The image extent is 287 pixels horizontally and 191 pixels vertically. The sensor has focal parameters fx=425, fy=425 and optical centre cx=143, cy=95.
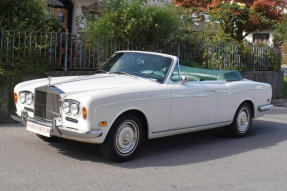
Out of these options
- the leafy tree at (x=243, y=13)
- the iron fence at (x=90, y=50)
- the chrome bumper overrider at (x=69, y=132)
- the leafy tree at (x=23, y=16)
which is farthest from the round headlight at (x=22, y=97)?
the leafy tree at (x=243, y=13)

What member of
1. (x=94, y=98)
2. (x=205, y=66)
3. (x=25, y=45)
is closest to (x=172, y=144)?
(x=94, y=98)

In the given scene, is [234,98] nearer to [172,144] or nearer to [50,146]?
[172,144]

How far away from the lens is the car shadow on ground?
610 centimetres

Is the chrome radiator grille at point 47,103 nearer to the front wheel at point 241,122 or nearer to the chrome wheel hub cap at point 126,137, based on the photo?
the chrome wheel hub cap at point 126,137

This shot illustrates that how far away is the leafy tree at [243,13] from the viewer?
53.6ft

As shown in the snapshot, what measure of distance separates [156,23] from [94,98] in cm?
645

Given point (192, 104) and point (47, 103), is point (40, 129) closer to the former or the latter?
point (47, 103)

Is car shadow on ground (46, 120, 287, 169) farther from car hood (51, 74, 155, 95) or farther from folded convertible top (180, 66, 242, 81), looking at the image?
folded convertible top (180, 66, 242, 81)

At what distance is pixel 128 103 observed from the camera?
578 cm

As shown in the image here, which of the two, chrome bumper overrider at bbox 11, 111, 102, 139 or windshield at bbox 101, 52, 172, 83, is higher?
windshield at bbox 101, 52, 172, 83

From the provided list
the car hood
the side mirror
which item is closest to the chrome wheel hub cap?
the car hood

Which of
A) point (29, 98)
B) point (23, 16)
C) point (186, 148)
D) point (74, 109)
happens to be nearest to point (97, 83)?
point (74, 109)

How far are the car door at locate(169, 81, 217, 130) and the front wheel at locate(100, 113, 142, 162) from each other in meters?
0.71

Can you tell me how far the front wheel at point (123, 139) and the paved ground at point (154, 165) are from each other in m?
0.14
